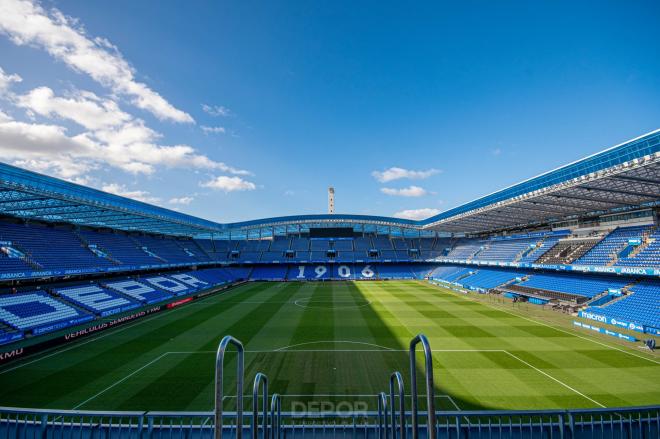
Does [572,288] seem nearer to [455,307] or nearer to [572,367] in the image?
[455,307]

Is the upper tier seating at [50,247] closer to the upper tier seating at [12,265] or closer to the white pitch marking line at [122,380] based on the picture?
the upper tier seating at [12,265]

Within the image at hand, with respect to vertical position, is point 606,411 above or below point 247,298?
above

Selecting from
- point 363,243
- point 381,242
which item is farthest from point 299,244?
point 381,242

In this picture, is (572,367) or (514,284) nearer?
(572,367)

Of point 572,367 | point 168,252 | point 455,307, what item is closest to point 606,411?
point 572,367

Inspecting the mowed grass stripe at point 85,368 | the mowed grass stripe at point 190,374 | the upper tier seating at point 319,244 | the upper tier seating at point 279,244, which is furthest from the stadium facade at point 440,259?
the upper tier seating at point 319,244

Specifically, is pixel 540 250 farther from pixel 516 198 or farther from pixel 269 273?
pixel 269 273

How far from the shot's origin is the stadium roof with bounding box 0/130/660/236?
22266 millimetres

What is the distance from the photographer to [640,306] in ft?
84.1

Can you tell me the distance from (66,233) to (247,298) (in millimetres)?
23794

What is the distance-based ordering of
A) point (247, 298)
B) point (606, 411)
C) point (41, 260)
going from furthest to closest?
point (247, 298) < point (41, 260) < point (606, 411)

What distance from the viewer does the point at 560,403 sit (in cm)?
1310

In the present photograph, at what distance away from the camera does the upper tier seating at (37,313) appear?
23453mm

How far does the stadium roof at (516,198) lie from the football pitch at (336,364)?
12.4 meters
